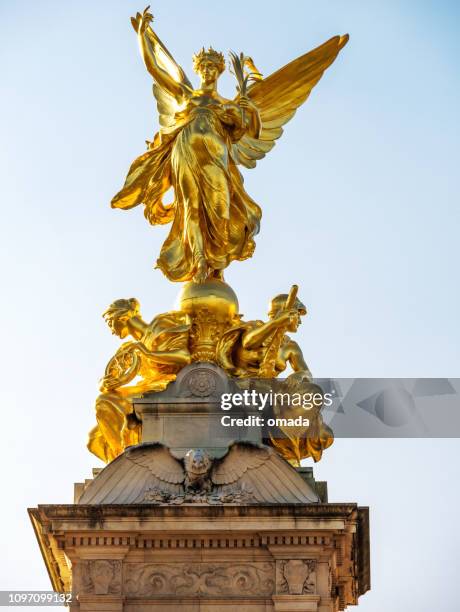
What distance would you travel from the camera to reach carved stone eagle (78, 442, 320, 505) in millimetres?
27516

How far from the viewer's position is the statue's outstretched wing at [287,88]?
106 feet

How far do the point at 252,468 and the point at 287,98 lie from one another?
744 centimetres

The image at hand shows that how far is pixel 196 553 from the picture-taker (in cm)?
2722

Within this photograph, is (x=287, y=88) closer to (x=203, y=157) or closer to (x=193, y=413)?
(x=203, y=157)

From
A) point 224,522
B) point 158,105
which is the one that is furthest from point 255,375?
point 158,105

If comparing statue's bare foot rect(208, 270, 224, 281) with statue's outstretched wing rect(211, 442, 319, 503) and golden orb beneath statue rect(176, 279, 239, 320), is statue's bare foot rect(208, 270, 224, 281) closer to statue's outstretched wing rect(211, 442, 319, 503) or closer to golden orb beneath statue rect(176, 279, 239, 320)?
golden orb beneath statue rect(176, 279, 239, 320)

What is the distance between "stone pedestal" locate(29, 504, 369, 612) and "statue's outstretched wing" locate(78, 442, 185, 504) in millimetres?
573

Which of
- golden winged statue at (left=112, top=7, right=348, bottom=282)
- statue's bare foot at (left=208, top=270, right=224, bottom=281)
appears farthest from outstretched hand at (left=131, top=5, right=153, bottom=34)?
statue's bare foot at (left=208, top=270, right=224, bottom=281)

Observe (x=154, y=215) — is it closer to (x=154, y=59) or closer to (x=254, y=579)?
(x=154, y=59)

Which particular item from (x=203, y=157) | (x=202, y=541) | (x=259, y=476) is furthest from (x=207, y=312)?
(x=202, y=541)

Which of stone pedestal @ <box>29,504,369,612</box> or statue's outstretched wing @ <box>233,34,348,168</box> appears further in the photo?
statue's outstretched wing @ <box>233,34,348,168</box>

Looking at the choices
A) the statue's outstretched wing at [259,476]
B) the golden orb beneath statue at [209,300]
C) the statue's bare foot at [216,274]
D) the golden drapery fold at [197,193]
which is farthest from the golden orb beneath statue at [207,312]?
the statue's outstretched wing at [259,476]

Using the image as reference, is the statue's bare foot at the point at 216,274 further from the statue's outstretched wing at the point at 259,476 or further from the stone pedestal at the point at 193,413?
the statue's outstretched wing at the point at 259,476

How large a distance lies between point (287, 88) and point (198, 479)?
311 inches
